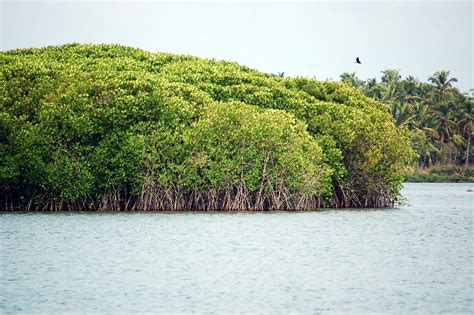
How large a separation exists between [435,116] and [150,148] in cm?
7026

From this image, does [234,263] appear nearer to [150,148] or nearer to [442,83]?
[150,148]

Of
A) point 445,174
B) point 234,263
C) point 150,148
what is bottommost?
point 234,263

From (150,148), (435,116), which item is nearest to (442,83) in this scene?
(435,116)

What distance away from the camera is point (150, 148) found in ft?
172

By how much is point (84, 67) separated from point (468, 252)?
31369 millimetres

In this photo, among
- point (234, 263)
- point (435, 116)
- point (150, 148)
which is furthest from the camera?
point (435, 116)

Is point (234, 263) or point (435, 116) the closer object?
point (234, 263)

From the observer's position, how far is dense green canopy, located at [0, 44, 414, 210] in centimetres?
5178

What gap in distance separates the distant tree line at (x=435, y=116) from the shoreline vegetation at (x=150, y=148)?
176ft

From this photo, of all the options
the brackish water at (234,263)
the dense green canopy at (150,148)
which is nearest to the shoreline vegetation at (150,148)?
the dense green canopy at (150,148)

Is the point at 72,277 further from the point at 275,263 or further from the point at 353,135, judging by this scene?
the point at 353,135

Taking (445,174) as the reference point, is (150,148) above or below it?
→ below

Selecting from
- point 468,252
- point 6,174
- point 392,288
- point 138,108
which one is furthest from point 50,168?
point 392,288

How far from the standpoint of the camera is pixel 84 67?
61.7 metres
